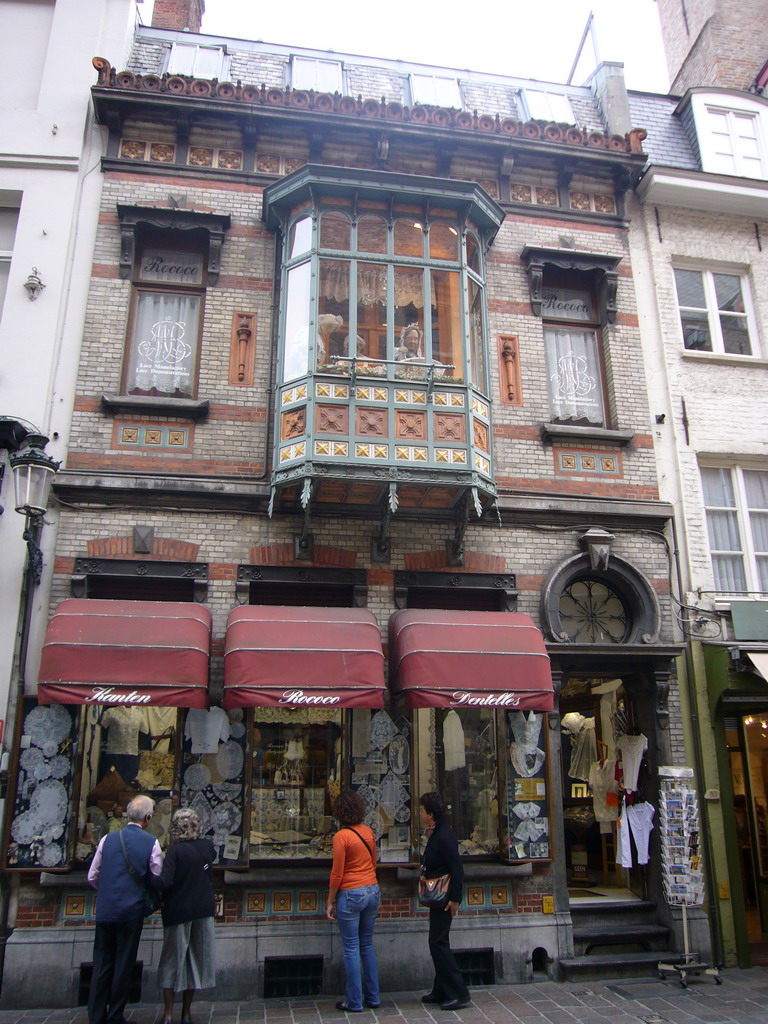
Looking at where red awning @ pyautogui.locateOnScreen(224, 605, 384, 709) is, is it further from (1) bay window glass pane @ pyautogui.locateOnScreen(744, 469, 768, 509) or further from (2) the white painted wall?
(1) bay window glass pane @ pyautogui.locateOnScreen(744, 469, 768, 509)

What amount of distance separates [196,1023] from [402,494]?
18.8 ft

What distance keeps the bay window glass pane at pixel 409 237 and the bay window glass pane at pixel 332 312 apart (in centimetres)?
81

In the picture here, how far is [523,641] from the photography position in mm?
8734

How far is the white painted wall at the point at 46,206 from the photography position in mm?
8859

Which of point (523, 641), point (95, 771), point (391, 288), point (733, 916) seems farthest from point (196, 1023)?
point (391, 288)

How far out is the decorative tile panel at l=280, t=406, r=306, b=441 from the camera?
9009 mm

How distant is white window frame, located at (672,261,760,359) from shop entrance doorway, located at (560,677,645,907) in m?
5.31

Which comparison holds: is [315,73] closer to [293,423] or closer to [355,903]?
[293,423]

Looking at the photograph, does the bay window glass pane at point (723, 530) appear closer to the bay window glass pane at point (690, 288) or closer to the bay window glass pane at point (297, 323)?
the bay window glass pane at point (690, 288)

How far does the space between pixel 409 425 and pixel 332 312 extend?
1.81 m

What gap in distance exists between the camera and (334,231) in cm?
988

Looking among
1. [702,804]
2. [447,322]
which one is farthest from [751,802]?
[447,322]

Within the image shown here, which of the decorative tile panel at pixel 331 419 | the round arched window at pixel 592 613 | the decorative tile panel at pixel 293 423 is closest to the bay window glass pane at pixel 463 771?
the round arched window at pixel 592 613

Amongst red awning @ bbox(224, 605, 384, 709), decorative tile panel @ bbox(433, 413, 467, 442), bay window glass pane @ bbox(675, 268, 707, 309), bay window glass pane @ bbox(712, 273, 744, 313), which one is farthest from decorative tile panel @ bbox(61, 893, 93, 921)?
bay window glass pane @ bbox(712, 273, 744, 313)
